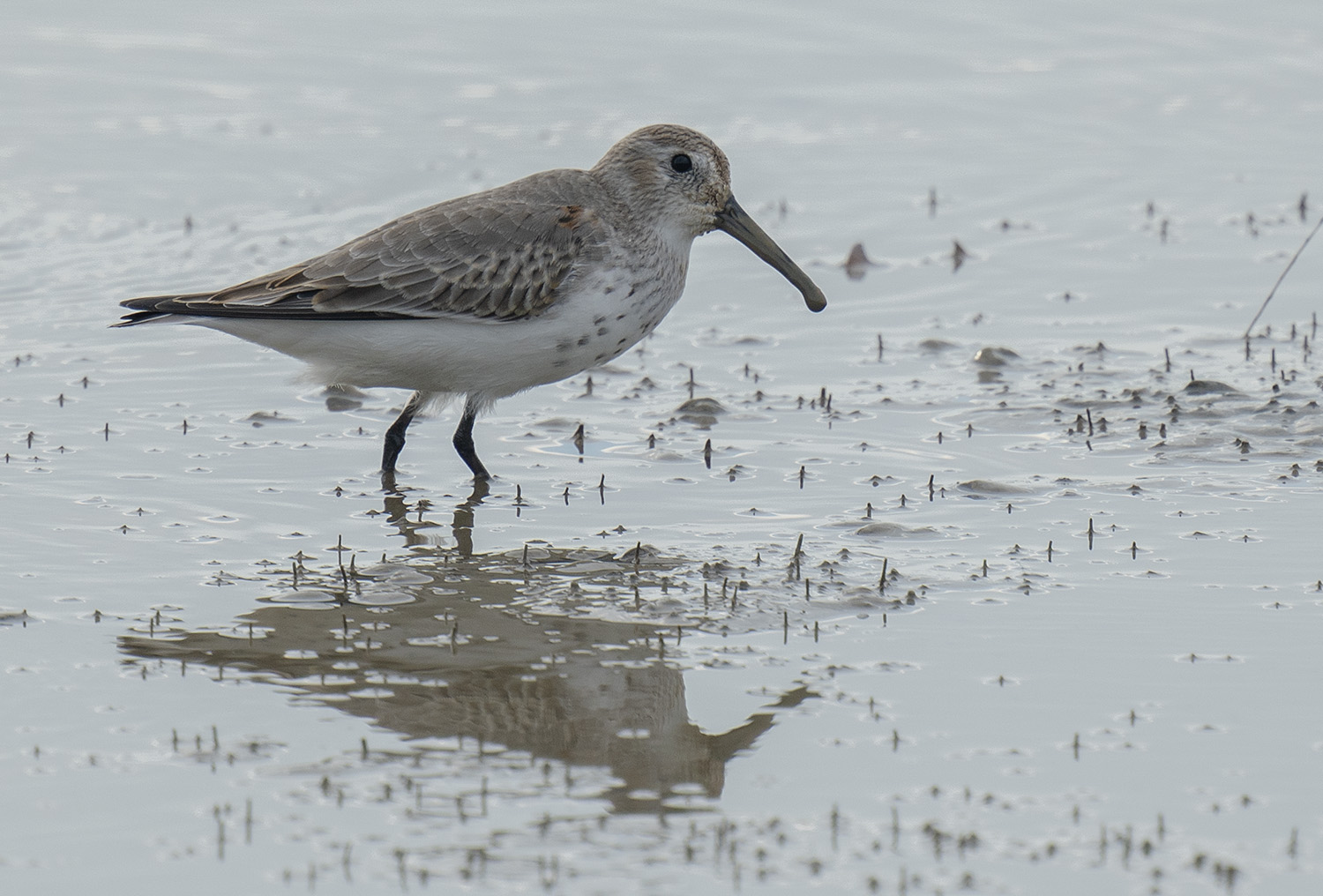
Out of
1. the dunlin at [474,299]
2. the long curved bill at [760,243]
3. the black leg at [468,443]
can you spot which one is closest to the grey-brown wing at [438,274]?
the dunlin at [474,299]

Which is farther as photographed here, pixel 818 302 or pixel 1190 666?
pixel 818 302

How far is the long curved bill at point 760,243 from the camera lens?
9.43m

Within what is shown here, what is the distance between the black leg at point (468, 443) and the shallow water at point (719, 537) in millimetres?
140

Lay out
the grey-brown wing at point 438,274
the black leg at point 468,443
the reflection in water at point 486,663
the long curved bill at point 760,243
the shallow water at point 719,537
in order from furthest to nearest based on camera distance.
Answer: the long curved bill at point 760,243 → the black leg at point 468,443 → the grey-brown wing at point 438,274 → the reflection in water at point 486,663 → the shallow water at point 719,537

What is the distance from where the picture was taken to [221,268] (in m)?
13.1

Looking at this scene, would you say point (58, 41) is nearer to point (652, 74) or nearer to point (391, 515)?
point (652, 74)

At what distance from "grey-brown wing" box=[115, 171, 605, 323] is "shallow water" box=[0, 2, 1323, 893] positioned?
0.79 m

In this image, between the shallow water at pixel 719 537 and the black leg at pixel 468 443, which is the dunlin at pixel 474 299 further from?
the shallow water at pixel 719 537

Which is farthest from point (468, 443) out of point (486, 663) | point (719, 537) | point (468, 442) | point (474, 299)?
point (486, 663)

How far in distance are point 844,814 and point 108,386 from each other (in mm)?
6566

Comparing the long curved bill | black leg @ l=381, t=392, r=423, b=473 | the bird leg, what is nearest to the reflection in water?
the bird leg

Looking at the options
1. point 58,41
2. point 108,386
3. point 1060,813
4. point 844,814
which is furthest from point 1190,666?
point 58,41

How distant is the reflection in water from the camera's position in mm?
5781

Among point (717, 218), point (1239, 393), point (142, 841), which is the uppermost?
point (717, 218)
